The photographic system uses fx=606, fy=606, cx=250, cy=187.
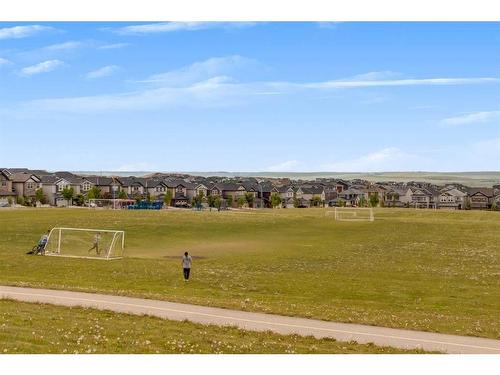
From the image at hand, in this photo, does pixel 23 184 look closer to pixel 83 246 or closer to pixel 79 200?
pixel 79 200

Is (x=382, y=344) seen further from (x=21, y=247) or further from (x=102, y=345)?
(x=21, y=247)

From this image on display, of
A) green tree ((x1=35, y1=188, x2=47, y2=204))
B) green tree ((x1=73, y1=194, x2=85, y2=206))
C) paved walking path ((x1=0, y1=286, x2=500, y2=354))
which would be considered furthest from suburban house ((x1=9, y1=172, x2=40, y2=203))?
paved walking path ((x1=0, y1=286, x2=500, y2=354))

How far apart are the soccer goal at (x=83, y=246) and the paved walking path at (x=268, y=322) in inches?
855

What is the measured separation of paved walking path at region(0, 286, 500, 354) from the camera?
21.1 meters

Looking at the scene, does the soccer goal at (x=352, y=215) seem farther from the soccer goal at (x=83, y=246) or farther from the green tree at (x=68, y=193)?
the green tree at (x=68, y=193)

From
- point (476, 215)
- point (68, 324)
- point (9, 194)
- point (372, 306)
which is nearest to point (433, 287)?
point (372, 306)

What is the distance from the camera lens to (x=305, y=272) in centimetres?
4362

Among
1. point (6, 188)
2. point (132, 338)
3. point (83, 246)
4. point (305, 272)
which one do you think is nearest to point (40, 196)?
point (6, 188)

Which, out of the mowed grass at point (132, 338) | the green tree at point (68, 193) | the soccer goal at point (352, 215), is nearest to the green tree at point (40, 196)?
the green tree at point (68, 193)

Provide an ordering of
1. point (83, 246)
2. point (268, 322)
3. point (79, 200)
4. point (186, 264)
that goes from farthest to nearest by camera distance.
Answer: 1. point (79, 200)
2. point (83, 246)
3. point (186, 264)
4. point (268, 322)

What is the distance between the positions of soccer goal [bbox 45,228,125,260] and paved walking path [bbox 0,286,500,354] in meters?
21.7

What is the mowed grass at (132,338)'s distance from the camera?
58.9ft

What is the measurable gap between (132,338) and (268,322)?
6.35 meters

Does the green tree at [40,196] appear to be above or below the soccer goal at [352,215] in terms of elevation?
above
